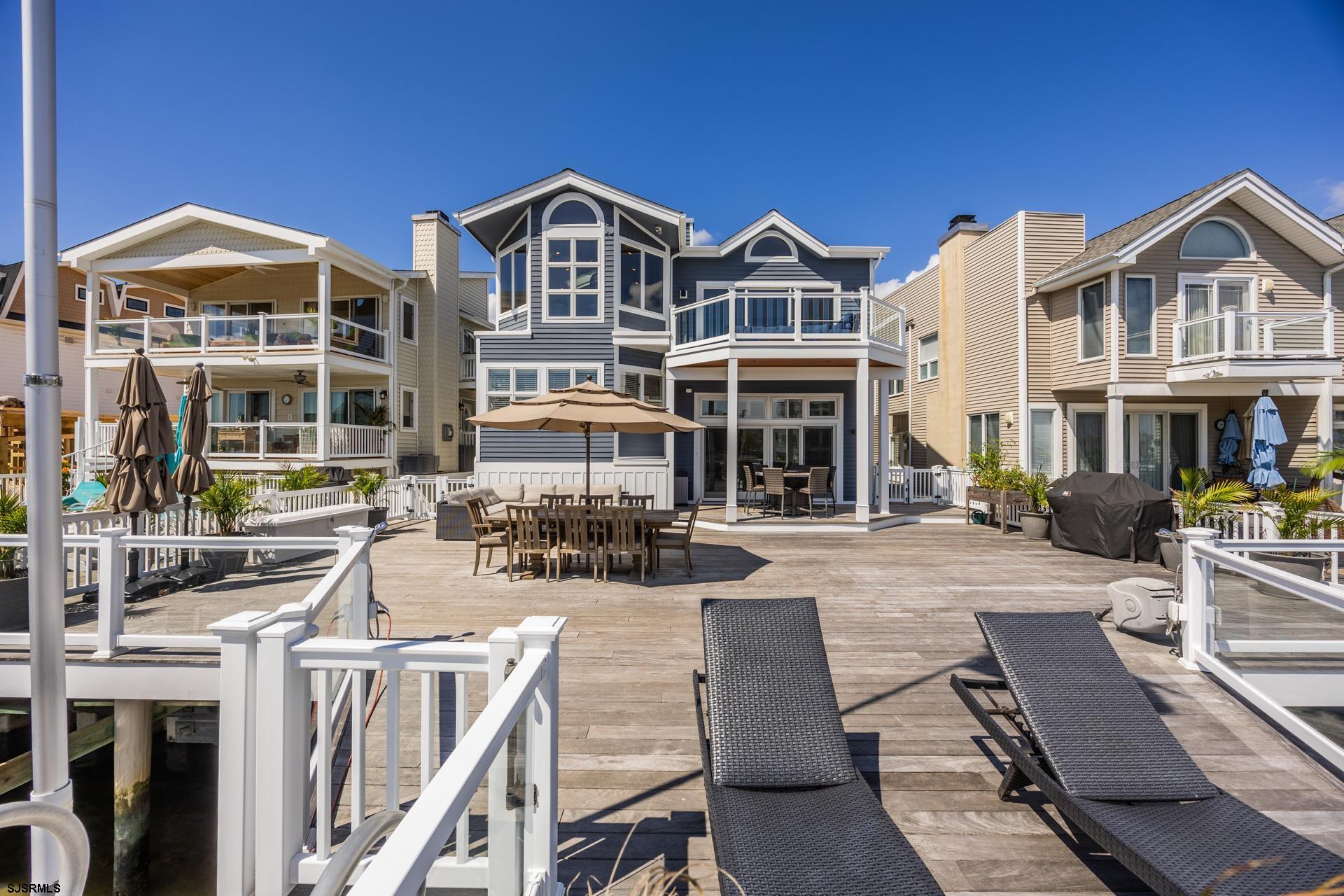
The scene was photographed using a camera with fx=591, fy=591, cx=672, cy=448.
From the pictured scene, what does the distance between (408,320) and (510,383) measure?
19.9 feet

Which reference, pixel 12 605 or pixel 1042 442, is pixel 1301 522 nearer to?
pixel 1042 442

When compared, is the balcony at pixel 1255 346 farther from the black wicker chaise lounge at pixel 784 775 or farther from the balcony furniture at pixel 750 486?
the black wicker chaise lounge at pixel 784 775

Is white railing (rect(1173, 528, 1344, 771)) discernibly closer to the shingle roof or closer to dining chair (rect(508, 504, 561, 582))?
dining chair (rect(508, 504, 561, 582))

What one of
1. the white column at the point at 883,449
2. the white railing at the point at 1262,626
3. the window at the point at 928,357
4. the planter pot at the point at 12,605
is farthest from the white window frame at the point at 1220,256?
the planter pot at the point at 12,605

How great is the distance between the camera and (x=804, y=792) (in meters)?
2.69

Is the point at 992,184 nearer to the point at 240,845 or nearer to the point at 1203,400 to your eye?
the point at 1203,400

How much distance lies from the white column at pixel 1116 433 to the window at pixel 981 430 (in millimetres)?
2551

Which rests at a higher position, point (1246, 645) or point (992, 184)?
point (992, 184)

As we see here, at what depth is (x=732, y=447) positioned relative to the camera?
11.1 metres

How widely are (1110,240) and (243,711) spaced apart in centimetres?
1741

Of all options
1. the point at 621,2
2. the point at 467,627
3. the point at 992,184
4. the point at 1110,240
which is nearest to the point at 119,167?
the point at 467,627

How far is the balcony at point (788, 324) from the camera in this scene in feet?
37.5

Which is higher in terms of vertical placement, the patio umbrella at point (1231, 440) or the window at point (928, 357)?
the window at point (928, 357)

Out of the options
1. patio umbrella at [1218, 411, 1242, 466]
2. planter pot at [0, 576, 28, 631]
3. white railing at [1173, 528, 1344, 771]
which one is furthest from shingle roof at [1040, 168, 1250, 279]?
planter pot at [0, 576, 28, 631]
